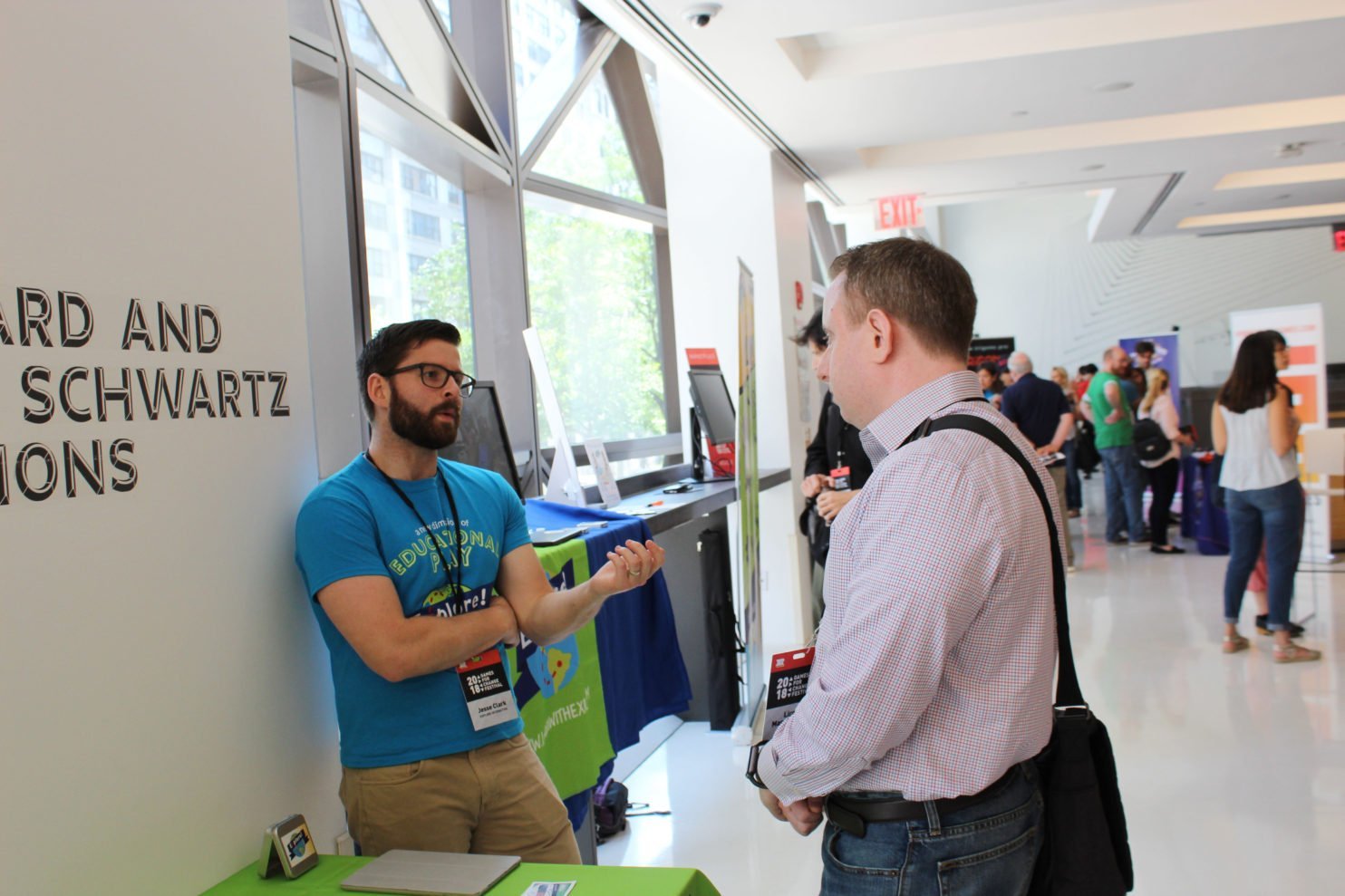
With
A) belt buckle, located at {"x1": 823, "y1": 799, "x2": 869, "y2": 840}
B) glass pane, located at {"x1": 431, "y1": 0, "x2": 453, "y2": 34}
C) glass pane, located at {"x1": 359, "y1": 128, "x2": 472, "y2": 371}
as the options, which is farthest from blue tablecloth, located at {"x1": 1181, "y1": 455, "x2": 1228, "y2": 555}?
belt buckle, located at {"x1": 823, "y1": 799, "x2": 869, "y2": 840}

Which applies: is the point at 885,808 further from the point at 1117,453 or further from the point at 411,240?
the point at 1117,453

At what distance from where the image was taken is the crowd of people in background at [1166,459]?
4.16m

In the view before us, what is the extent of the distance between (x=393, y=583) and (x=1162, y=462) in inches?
347


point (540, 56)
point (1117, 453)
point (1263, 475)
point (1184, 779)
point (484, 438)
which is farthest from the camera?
point (1117, 453)

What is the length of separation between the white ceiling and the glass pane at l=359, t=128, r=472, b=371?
113cm

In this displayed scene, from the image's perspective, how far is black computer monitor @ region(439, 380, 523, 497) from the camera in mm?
2992

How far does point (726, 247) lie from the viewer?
6.31 m

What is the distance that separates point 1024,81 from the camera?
18.3ft

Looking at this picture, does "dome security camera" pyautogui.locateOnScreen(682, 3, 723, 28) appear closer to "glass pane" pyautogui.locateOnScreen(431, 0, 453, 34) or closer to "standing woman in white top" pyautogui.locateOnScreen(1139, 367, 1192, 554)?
"glass pane" pyautogui.locateOnScreen(431, 0, 453, 34)

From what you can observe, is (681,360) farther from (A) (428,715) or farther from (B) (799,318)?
(A) (428,715)

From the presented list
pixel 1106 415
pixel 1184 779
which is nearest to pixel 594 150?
pixel 1184 779

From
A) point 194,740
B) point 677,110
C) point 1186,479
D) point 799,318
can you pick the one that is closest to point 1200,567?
point 1186,479

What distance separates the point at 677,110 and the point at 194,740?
5498 mm

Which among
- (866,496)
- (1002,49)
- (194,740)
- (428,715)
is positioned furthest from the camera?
(1002,49)
